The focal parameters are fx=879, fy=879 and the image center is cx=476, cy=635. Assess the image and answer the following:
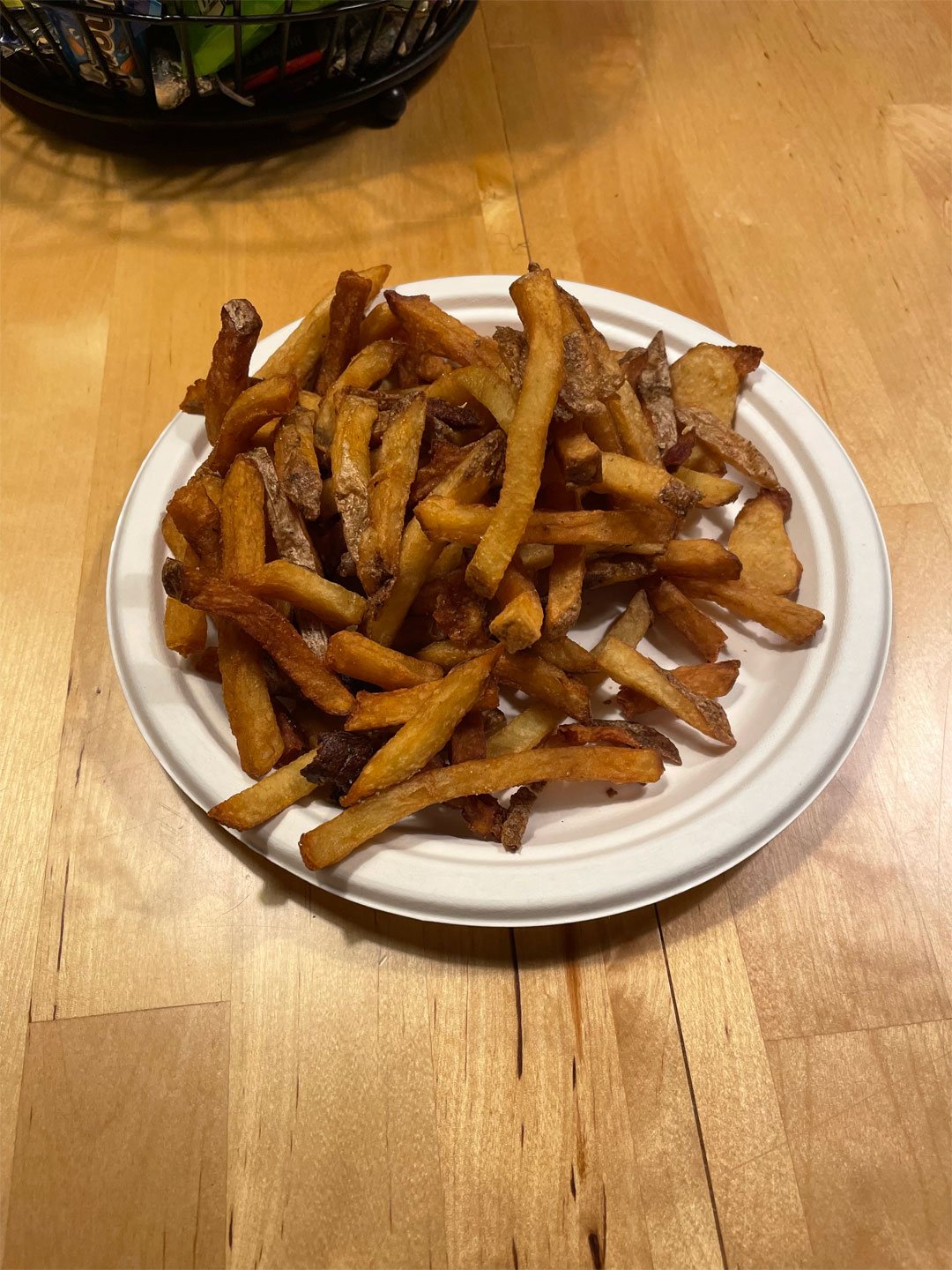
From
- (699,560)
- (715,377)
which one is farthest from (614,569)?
(715,377)

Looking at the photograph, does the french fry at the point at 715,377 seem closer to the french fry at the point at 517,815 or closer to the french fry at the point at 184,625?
the french fry at the point at 517,815

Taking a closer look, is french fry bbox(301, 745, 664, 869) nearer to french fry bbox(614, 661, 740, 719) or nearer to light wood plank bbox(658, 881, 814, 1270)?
french fry bbox(614, 661, 740, 719)

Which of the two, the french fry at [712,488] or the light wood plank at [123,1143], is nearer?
the light wood plank at [123,1143]

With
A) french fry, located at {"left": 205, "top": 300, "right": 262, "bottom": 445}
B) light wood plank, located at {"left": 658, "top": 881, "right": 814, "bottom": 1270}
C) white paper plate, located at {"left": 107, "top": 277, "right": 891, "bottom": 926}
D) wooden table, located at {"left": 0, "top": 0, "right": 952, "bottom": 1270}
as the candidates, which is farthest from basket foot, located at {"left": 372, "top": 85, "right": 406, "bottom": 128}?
light wood plank, located at {"left": 658, "top": 881, "right": 814, "bottom": 1270}

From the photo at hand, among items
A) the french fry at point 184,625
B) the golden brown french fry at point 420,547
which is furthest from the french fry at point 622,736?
the french fry at point 184,625

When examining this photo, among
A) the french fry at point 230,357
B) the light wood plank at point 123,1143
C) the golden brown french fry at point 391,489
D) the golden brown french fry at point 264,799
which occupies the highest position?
the french fry at point 230,357

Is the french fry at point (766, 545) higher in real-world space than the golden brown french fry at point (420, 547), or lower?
lower

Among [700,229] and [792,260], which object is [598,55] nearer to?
[700,229]
